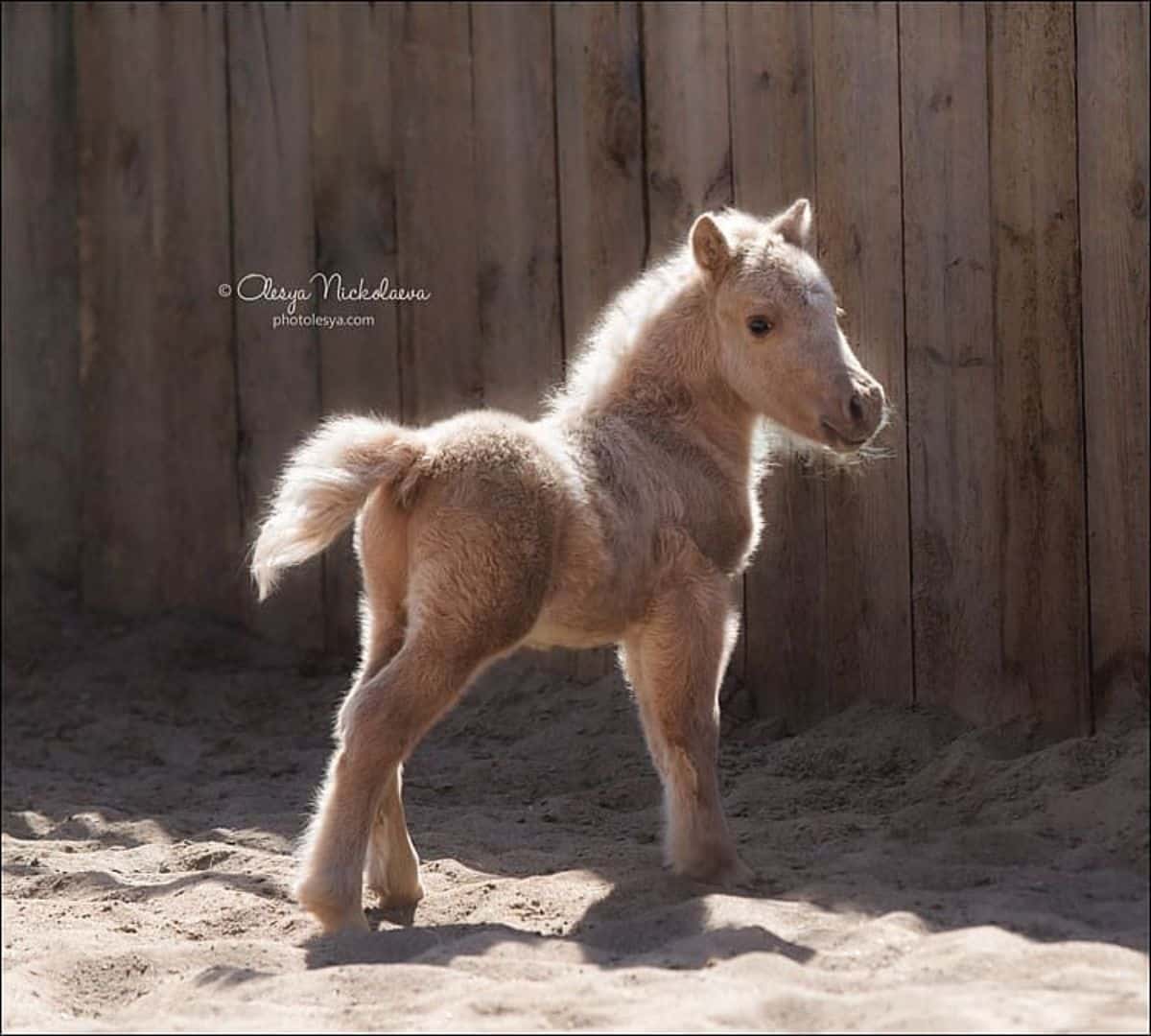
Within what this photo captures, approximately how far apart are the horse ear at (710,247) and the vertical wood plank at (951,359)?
956 mm

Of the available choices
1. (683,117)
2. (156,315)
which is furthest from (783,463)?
(156,315)

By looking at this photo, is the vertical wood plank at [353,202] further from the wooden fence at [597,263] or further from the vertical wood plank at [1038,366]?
the vertical wood plank at [1038,366]

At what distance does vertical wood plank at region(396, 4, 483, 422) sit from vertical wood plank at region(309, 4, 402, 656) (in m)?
0.07

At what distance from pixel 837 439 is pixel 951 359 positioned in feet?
2.89

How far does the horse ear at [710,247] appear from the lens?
16.7ft

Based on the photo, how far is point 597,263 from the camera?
665 centimetres

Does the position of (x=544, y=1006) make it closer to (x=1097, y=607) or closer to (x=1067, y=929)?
(x=1067, y=929)

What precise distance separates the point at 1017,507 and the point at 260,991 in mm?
2863

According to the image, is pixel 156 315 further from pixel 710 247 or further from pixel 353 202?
pixel 710 247

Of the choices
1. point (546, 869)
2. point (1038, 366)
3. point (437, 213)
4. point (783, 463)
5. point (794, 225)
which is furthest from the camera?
point (437, 213)

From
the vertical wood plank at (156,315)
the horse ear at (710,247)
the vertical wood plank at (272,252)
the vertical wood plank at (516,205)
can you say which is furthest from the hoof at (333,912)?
the vertical wood plank at (156,315)

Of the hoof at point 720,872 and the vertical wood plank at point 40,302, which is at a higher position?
the vertical wood plank at point 40,302

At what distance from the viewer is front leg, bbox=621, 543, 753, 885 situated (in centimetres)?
477

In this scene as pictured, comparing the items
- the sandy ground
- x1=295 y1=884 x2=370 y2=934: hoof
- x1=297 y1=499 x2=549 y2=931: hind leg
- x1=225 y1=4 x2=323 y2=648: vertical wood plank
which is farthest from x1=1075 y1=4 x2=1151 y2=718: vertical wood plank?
x1=225 y1=4 x2=323 y2=648: vertical wood plank
